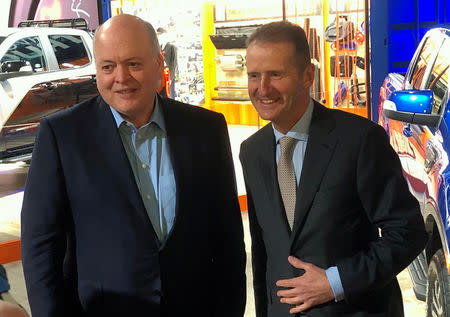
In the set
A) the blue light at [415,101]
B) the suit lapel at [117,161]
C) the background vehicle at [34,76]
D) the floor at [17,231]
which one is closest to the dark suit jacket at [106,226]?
the suit lapel at [117,161]

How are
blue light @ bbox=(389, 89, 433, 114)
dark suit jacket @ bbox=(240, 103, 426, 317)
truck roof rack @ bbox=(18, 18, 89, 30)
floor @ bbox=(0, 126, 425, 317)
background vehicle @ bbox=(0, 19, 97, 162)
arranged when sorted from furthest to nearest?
background vehicle @ bbox=(0, 19, 97, 162) < truck roof rack @ bbox=(18, 18, 89, 30) < floor @ bbox=(0, 126, 425, 317) < blue light @ bbox=(389, 89, 433, 114) < dark suit jacket @ bbox=(240, 103, 426, 317)

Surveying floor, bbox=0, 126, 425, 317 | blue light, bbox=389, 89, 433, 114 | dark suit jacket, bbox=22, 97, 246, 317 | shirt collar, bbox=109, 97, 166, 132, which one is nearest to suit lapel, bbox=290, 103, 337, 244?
dark suit jacket, bbox=22, 97, 246, 317

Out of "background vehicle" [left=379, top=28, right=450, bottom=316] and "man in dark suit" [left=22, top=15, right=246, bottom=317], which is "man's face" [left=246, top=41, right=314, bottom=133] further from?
"background vehicle" [left=379, top=28, right=450, bottom=316]

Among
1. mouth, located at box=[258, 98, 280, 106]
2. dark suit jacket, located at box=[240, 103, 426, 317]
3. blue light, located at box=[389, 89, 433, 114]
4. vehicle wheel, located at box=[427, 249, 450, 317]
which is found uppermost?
mouth, located at box=[258, 98, 280, 106]

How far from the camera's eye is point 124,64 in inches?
72.9

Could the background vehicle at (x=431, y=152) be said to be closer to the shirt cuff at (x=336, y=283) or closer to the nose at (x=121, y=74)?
the shirt cuff at (x=336, y=283)

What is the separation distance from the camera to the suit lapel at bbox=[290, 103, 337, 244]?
68.7 inches

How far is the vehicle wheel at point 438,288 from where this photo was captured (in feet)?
8.75

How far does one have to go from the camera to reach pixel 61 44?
6598 millimetres

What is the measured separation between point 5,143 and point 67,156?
458 cm

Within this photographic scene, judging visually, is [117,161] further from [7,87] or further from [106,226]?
[7,87]

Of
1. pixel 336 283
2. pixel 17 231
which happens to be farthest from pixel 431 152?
pixel 17 231

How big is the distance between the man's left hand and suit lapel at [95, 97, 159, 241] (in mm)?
420

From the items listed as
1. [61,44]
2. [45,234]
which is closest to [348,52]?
[61,44]
